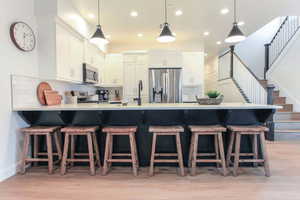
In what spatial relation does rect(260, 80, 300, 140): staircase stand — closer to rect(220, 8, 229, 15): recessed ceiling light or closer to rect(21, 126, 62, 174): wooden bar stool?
rect(220, 8, 229, 15): recessed ceiling light

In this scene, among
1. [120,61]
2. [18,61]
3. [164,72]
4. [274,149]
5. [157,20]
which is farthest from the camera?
[120,61]

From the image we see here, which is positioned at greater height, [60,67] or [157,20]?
[157,20]

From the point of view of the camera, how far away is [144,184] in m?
2.25

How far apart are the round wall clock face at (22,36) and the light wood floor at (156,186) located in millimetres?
1818

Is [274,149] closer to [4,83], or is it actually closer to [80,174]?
[80,174]

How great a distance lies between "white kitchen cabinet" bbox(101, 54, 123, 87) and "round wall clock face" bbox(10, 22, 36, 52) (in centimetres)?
289

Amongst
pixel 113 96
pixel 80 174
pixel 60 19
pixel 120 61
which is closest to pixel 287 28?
pixel 120 61

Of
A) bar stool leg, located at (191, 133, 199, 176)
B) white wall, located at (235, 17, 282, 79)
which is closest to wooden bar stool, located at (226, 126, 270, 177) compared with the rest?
bar stool leg, located at (191, 133, 199, 176)

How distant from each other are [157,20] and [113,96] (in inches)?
109

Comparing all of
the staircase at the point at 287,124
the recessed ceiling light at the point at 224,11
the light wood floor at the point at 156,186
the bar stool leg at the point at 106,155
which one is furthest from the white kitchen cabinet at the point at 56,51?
the staircase at the point at 287,124

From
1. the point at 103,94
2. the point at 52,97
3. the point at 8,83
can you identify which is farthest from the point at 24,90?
the point at 103,94

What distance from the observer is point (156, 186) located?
221 cm

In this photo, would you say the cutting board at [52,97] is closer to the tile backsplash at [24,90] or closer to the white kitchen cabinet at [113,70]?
the tile backsplash at [24,90]

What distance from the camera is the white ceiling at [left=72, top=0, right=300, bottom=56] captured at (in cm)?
359
